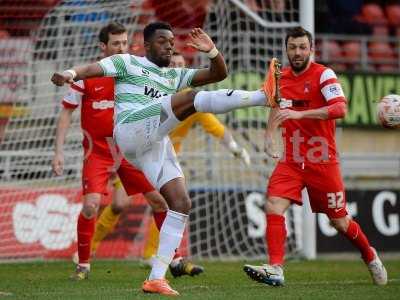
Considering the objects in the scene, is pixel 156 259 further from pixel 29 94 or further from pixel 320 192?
pixel 29 94

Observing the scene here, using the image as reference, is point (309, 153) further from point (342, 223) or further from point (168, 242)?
point (168, 242)

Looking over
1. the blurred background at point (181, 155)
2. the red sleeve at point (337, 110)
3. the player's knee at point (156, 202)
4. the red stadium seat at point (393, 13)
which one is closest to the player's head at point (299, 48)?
the red sleeve at point (337, 110)

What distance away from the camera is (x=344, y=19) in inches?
732

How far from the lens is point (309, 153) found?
8.85 metres

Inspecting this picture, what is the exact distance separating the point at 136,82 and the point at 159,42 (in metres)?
0.38

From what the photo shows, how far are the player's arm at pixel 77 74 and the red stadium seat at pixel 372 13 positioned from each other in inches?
466

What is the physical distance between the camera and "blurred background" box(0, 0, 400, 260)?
1241 cm

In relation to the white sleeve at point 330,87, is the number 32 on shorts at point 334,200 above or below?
below

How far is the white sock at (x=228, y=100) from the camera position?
7.54 metres

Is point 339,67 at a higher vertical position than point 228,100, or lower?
higher

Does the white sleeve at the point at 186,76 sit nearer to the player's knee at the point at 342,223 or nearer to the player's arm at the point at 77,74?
the player's arm at the point at 77,74

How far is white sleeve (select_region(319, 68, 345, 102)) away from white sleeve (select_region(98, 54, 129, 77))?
172 centimetres

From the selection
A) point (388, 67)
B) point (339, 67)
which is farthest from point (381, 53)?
point (339, 67)

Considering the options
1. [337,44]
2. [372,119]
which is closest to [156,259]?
[372,119]
